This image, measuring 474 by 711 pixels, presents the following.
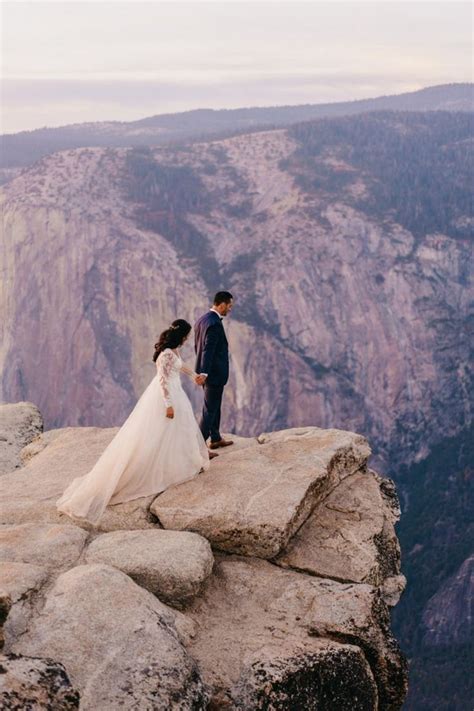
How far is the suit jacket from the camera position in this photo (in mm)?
16094

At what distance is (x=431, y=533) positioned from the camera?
12669 cm

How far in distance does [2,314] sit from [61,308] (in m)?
11.1

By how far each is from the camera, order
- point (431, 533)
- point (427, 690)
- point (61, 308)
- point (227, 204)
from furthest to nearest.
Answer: point (227, 204) < point (61, 308) < point (431, 533) < point (427, 690)

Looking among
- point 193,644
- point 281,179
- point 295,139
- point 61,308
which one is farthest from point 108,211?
point 193,644

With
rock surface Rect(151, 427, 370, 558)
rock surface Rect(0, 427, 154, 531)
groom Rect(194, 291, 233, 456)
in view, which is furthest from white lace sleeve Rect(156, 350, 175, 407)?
rock surface Rect(0, 427, 154, 531)

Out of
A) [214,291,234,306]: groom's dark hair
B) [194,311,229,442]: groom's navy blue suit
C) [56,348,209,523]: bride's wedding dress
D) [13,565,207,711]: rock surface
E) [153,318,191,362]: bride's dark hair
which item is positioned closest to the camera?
[13,565,207,711]: rock surface

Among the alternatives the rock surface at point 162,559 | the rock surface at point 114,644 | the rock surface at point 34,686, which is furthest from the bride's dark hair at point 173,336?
the rock surface at point 34,686

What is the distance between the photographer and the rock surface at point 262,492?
13.4 metres

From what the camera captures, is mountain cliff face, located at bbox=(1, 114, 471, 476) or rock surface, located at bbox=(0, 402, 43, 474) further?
mountain cliff face, located at bbox=(1, 114, 471, 476)

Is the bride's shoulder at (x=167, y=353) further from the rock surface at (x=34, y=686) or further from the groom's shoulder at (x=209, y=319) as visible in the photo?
the rock surface at (x=34, y=686)

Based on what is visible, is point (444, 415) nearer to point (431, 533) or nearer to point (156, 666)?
point (431, 533)

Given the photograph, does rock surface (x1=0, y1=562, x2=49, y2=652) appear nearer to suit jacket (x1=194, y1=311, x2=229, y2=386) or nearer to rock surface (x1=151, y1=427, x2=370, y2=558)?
rock surface (x1=151, y1=427, x2=370, y2=558)

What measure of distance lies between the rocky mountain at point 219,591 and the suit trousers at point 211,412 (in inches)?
21.3

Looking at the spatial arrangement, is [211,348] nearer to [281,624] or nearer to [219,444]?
[219,444]
